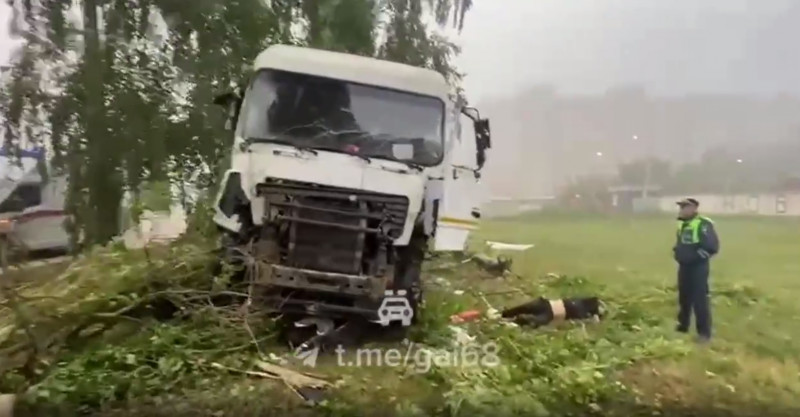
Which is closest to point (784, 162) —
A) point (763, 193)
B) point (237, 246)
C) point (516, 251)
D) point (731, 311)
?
point (763, 193)

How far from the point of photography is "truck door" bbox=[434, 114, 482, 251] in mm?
1866

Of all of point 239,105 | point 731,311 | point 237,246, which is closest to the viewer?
point 731,311

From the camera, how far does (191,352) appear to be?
163 cm

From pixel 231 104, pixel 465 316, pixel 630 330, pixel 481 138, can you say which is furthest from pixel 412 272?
pixel 231 104

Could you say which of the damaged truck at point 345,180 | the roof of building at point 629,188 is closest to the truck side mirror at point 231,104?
the damaged truck at point 345,180

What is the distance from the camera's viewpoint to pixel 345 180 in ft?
5.92

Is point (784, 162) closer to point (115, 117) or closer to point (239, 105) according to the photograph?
point (239, 105)

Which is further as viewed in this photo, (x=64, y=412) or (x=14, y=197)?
(x=14, y=197)

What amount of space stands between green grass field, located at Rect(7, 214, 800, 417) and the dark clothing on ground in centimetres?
2

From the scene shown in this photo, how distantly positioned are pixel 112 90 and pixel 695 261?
1.27 metres

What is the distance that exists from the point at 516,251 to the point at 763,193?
512 millimetres

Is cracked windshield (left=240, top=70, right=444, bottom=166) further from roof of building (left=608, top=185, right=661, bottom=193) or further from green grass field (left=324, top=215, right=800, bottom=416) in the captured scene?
roof of building (left=608, top=185, right=661, bottom=193)

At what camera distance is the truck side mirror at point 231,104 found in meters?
1.95

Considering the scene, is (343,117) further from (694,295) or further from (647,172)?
(694,295)
